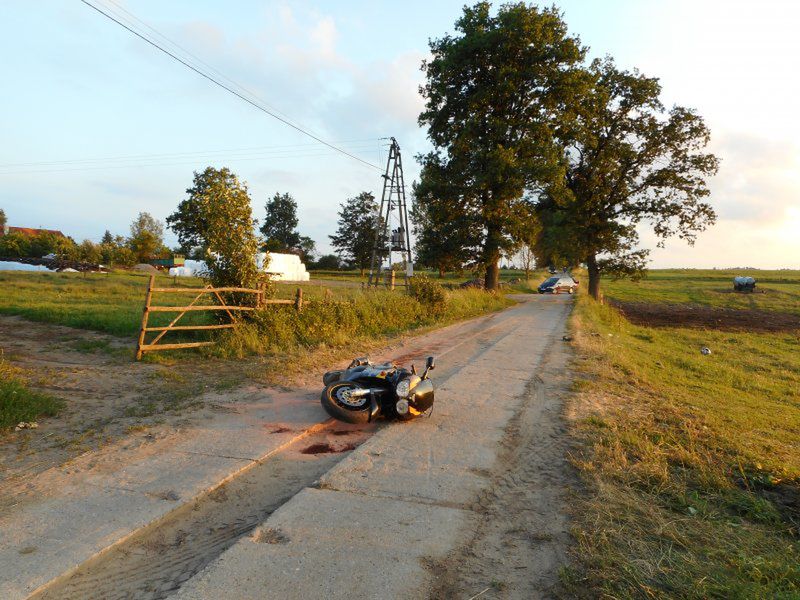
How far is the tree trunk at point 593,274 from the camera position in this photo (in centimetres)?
3183

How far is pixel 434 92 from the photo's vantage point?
29.9 m

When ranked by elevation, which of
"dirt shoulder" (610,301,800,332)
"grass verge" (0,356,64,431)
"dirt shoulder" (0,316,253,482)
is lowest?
"dirt shoulder" (610,301,800,332)

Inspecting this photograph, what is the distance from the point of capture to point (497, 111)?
2877 centimetres

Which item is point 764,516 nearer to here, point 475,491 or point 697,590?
point 697,590

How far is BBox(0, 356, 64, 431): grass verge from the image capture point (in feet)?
20.7

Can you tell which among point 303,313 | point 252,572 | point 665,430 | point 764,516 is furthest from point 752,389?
point 252,572

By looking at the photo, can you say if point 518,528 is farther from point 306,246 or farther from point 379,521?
point 306,246

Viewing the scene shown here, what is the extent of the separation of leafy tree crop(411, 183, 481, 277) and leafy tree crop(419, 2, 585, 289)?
234mm

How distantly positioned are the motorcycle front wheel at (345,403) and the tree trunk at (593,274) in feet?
92.0

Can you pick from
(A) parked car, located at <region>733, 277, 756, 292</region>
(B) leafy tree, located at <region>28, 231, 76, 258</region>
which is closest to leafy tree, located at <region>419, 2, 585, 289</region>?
(A) parked car, located at <region>733, 277, 756, 292</region>

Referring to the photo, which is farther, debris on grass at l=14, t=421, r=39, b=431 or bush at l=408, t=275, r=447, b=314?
bush at l=408, t=275, r=447, b=314

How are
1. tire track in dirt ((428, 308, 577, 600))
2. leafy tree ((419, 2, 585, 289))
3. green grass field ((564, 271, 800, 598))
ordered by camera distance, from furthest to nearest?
leafy tree ((419, 2, 585, 289)) → tire track in dirt ((428, 308, 577, 600)) → green grass field ((564, 271, 800, 598))

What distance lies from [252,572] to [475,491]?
7.42ft

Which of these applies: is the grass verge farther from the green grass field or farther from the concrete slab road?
the green grass field
